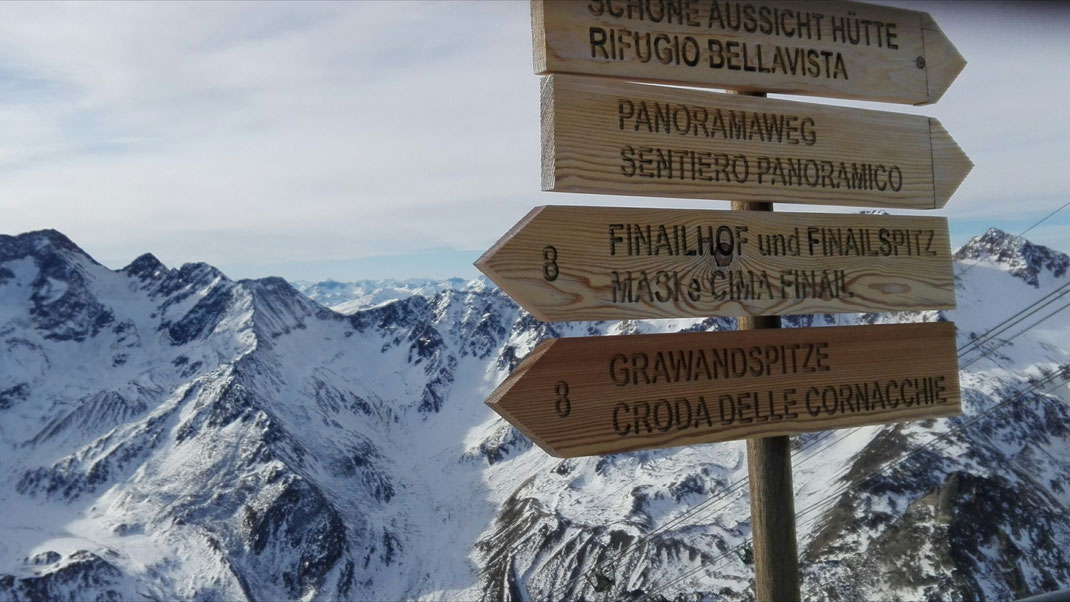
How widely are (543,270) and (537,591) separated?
7664 inches

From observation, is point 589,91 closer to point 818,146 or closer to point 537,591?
point 818,146

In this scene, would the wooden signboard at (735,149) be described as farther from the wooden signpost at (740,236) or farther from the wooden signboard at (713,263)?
the wooden signboard at (713,263)

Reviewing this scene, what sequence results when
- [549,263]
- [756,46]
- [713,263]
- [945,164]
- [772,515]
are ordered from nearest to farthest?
[549,263]
[713,263]
[756,46]
[772,515]
[945,164]

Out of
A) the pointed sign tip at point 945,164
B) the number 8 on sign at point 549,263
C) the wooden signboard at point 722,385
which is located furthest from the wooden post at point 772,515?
the number 8 on sign at point 549,263

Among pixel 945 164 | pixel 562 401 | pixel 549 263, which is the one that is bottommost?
pixel 562 401

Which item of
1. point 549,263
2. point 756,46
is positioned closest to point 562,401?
point 549,263

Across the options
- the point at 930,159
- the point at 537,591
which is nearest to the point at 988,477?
the point at 537,591

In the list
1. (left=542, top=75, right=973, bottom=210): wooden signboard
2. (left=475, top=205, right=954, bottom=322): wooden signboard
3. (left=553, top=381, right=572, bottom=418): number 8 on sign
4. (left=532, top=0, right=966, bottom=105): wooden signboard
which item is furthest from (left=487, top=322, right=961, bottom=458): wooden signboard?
(left=532, top=0, right=966, bottom=105): wooden signboard

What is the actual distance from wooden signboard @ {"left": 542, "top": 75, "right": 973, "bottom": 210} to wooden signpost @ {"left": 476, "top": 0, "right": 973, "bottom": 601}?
11 millimetres

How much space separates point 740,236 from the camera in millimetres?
5348

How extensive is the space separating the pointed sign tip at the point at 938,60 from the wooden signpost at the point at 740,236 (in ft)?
0.05

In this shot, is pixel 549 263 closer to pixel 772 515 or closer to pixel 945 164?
pixel 772 515

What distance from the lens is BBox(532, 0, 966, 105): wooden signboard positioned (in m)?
5.03

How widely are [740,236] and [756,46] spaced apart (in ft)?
3.82
